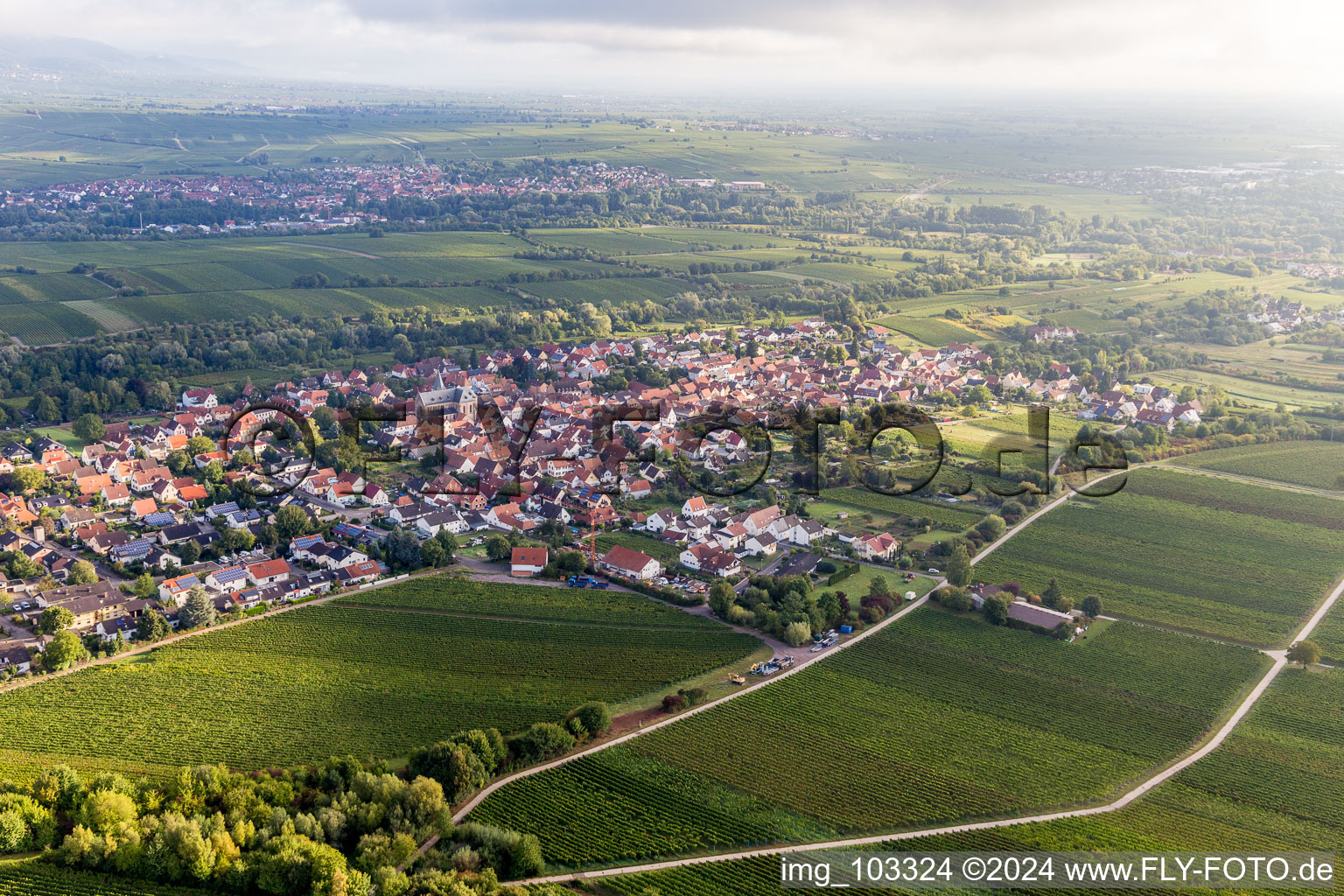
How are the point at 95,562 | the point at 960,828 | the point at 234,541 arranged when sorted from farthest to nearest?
the point at 234,541
the point at 95,562
the point at 960,828

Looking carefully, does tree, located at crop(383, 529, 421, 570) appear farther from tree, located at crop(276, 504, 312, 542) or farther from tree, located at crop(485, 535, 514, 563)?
tree, located at crop(276, 504, 312, 542)

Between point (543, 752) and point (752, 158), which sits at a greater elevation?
point (752, 158)

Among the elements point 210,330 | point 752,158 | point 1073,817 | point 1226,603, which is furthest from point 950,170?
point 1073,817

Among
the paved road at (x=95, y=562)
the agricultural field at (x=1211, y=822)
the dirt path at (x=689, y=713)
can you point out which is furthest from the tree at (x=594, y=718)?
the paved road at (x=95, y=562)

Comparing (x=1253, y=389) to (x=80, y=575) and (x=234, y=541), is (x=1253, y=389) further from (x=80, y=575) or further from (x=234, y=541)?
Answer: (x=80, y=575)

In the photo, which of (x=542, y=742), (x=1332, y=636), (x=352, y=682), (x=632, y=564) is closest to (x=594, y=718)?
(x=542, y=742)

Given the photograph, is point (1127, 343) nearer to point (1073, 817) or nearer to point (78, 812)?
point (1073, 817)
